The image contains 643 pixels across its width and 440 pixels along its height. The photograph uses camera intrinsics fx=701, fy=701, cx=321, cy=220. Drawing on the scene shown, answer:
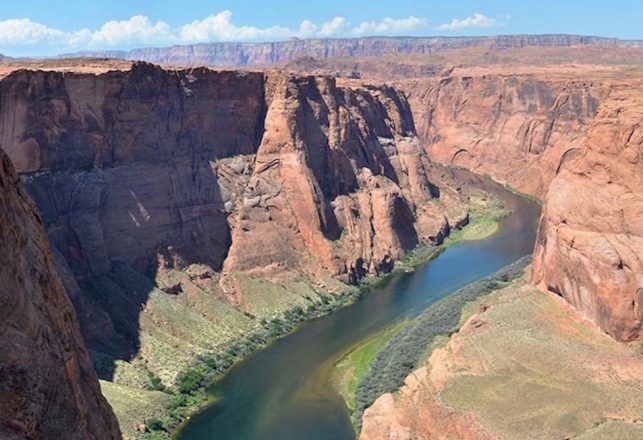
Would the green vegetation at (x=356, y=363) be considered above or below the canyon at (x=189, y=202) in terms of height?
below

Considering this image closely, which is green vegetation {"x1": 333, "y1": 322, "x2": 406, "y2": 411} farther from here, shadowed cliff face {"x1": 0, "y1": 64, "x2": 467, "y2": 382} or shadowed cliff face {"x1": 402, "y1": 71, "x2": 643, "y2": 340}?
shadowed cliff face {"x1": 402, "y1": 71, "x2": 643, "y2": 340}

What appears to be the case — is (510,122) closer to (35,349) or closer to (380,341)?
(380,341)

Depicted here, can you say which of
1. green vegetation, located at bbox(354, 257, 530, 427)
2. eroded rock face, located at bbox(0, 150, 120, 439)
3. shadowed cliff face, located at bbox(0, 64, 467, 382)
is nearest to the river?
green vegetation, located at bbox(354, 257, 530, 427)

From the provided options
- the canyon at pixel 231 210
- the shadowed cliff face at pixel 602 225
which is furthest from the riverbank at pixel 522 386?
the shadowed cliff face at pixel 602 225

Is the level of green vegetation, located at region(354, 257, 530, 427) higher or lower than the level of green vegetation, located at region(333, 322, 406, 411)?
higher

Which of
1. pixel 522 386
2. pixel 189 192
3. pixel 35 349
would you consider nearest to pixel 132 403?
pixel 522 386

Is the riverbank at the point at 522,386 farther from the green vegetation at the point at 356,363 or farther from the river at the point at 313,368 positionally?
the river at the point at 313,368
